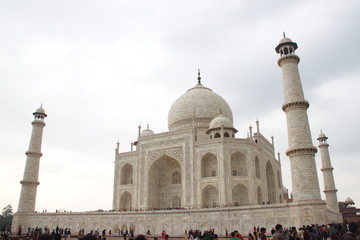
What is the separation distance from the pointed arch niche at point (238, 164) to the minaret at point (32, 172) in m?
15.3

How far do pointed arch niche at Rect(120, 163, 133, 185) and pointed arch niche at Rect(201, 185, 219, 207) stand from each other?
7.36 m

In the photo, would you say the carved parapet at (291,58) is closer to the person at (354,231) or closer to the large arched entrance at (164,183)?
the large arched entrance at (164,183)

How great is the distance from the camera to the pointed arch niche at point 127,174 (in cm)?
2756

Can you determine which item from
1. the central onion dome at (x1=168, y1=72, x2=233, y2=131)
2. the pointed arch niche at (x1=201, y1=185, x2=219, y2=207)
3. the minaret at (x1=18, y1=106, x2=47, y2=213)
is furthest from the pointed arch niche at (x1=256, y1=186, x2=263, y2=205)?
the minaret at (x1=18, y1=106, x2=47, y2=213)

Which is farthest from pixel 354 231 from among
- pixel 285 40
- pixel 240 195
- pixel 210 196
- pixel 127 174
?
pixel 127 174

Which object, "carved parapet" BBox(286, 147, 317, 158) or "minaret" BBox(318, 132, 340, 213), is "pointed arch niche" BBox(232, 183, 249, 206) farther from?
"carved parapet" BBox(286, 147, 317, 158)

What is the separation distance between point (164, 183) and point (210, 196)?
4.88 m

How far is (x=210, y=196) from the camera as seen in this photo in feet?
76.8

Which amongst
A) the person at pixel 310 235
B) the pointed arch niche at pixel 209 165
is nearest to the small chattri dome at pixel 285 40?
the pointed arch niche at pixel 209 165

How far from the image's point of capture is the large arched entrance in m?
25.7

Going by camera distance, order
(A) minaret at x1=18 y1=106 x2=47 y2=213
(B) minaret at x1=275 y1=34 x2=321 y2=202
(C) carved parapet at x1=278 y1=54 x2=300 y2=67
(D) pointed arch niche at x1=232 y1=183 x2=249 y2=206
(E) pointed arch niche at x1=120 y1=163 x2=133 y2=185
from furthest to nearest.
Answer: (E) pointed arch niche at x1=120 y1=163 x2=133 y2=185 < (A) minaret at x1=18 y1=106 x2=47 y2=213 < (D) pointed arch niche at x1=232 y1=183 x2=249 y2=206 < (C) carved parapet at x1=278 y1=54 x2=300 y2=67 < (B) minaret at x1=275 y1=34 x2=321 y2=202

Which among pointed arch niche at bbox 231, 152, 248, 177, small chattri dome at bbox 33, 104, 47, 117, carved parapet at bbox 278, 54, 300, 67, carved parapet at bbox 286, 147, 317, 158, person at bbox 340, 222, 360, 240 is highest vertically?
small chattri dome at bbox 33, 104, 47, 117

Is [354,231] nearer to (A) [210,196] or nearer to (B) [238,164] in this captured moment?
(A) [210,196]

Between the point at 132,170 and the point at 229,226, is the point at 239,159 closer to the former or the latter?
Result: the point at 229,226
